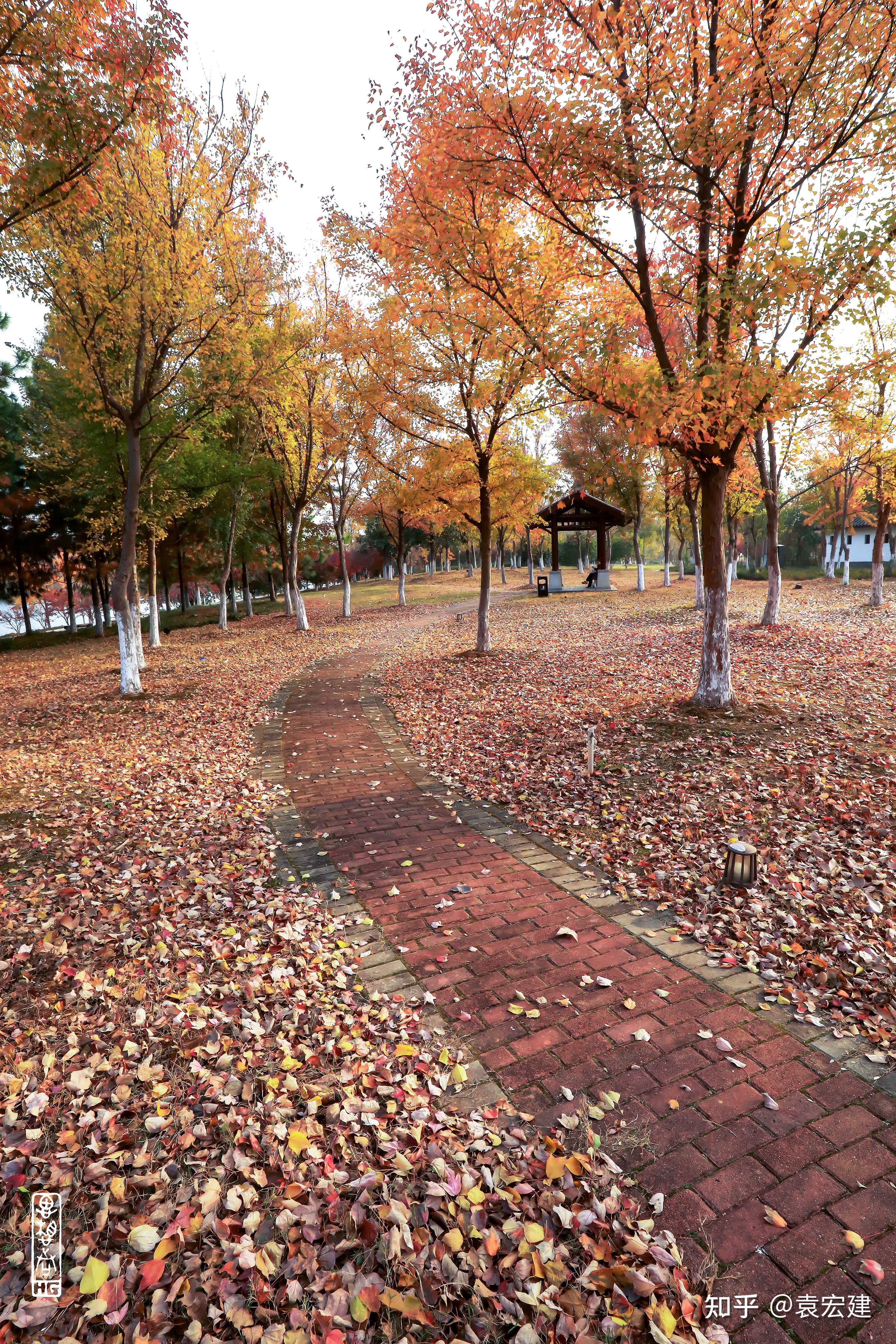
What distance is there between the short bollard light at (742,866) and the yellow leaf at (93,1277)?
4285 millimetres

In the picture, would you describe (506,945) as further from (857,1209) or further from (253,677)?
(253,677)

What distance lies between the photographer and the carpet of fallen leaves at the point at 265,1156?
86.6 inches

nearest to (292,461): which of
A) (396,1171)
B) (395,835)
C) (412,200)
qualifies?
(412,200)

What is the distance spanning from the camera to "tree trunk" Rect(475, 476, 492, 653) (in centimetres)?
1368

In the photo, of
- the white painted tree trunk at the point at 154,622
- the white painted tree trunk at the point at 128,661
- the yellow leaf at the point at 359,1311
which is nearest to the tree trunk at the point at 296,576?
the white painted tree trunk at the point at 154,622

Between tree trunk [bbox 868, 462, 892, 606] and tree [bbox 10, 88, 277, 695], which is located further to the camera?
tree trunk [bbox 868, 462, 892, 606]

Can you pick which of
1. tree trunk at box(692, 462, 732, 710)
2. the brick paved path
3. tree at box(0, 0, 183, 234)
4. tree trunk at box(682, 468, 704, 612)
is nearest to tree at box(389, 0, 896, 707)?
tree trunk at box(692, 462, 732, 710)

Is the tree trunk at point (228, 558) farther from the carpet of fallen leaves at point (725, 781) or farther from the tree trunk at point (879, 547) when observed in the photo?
the tree trunk at point (879, 547)

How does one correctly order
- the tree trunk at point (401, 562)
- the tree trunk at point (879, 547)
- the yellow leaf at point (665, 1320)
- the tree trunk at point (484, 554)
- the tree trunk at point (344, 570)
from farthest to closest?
1. the tree trunk at point (401, 562)
2. the tree trunk at point (344, 570)
3. the tree trunk at point (879, 547)
4. the tree trunk at point (484, 554)
5. the yellow leaf at point (665, 1320)

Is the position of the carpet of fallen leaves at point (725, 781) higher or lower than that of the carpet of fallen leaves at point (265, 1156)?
higher

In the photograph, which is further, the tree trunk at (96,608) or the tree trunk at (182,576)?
the tree trunk at (182,576)

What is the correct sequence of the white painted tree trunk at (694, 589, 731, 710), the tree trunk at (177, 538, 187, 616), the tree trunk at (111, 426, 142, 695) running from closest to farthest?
the white painted tree trunk at (694, 589, 731, 710) < the tree trunk at (111, 426, 142, 695) < the tree trunk at (177, 538, 187, 616)

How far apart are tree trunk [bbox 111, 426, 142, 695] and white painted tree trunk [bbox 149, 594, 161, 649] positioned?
7.27m

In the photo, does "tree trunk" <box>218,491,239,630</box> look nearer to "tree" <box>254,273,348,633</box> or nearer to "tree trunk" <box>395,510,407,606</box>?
"tree" <box>254,273,348,633</box>
